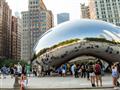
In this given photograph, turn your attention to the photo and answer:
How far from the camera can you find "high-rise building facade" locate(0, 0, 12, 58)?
12912cm

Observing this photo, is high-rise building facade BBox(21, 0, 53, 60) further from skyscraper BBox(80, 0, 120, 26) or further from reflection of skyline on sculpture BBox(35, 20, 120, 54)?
reflection of skyline on sculpture BBox(35, 20, 120, 54)

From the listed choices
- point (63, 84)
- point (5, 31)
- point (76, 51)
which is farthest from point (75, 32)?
point (5, 31)

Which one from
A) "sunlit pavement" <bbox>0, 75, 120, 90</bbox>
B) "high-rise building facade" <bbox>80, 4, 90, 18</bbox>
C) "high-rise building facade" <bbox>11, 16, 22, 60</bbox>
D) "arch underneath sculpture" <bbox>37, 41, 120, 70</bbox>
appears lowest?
"sunlit pavement" <bbox>0, 75, 120, 90</bbox>

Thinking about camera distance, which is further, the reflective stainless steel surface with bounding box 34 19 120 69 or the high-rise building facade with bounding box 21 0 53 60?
the high-rise building facade with bounding box 21 0 53 60

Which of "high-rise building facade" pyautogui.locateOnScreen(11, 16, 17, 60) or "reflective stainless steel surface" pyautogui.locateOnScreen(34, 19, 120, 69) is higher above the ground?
"high-rise building facade" pyautogui.locateOnScreen(11, 16, 17, 60)

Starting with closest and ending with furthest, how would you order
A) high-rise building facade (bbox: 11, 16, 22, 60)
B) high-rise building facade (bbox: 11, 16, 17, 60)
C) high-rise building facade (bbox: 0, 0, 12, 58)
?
high-rise building facade (bbox: 0, 0, 12, 58) → high-rise building facade (bbox: 11, 16, 17, 60) → high-rise building facade (bbox: 11, 16, 22, 60)

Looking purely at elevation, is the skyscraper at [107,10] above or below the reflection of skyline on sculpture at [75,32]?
above

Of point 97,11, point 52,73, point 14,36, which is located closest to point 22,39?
point 14,36

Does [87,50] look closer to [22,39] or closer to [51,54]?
[51,54]

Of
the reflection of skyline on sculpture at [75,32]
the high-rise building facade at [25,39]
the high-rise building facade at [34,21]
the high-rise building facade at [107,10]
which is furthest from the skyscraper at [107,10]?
the reflection of skyline on sculpture at [75,32]

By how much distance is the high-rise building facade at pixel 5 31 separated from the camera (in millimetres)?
129125

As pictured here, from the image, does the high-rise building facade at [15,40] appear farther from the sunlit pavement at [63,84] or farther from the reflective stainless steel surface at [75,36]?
the sunlit pavement at [63,84]

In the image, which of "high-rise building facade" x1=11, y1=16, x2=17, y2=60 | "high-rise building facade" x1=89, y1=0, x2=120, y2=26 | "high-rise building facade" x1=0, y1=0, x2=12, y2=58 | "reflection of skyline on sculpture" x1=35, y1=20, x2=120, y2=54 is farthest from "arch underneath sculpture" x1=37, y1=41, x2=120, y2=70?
"high-rise building facade" x1=11, y1=16, x2=17, y2=60

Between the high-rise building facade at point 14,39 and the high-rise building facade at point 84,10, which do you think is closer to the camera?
the high-rise building facade at point 14,39
